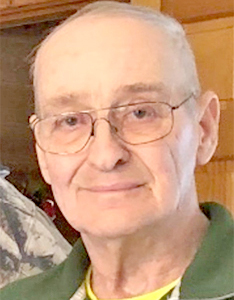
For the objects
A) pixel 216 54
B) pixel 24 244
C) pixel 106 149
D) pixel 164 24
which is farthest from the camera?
pixel 216 54

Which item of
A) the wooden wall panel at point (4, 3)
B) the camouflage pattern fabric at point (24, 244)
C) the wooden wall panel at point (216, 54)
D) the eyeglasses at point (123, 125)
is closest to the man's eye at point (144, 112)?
the eyeglasses at point (123, 125)

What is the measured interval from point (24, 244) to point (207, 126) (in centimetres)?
62

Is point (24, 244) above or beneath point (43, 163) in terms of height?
beneath

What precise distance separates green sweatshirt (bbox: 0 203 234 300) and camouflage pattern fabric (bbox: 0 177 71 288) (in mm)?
315

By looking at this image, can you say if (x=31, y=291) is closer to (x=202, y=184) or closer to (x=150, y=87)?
(x=150, y=87)

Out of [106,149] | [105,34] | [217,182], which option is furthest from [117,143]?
[217,182]

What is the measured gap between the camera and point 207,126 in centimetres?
117

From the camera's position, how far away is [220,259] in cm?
110

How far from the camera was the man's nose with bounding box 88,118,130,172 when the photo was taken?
1.04 m

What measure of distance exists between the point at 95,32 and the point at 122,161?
0.65 feet

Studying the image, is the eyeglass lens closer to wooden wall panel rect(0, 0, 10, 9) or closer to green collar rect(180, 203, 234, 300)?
green collar rect(180, 203, 234, 300)

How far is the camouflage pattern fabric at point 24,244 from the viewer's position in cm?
161

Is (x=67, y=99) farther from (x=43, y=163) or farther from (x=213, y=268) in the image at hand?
(x=213, y=268)

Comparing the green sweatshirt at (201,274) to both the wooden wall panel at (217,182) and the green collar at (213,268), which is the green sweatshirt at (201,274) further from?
the wooden wall panel at (217,182)
